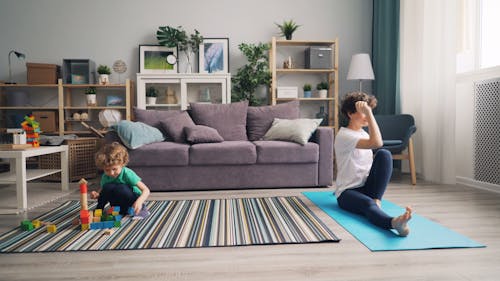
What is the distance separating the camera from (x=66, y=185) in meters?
3.21

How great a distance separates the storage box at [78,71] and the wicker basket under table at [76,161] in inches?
44.3

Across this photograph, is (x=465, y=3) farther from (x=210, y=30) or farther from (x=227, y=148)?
(x=210, y=30)

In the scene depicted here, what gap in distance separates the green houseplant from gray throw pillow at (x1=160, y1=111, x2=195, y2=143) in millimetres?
1368

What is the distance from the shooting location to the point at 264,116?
3775 millimetres

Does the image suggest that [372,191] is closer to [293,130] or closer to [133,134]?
[293,130]

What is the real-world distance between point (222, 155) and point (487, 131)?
237 centimetres

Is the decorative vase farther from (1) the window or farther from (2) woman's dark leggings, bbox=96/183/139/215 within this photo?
(2) woman's dark leggings, bbox=96/183/139/215

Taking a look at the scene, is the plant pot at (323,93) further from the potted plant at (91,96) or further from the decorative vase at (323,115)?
the potted plant at (91,96)

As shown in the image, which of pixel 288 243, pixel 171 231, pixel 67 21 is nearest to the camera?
pixel 288 243

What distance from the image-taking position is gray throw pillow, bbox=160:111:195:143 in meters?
3.48

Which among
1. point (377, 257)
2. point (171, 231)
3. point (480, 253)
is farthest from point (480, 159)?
point (171, 231)

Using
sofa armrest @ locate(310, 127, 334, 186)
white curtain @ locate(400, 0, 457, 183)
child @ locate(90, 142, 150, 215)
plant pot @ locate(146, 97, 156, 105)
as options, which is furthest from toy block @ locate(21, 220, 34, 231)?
white curtain @ locate(400, 0, 457, 183)

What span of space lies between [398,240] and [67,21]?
497 centimetres

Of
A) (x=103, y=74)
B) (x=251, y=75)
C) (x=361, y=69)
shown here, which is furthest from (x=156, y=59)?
(x=361, y=69)
